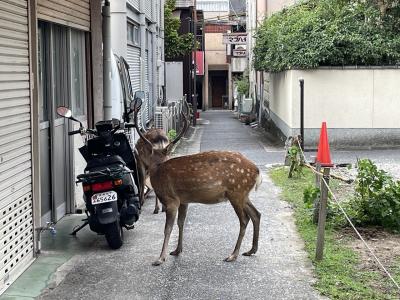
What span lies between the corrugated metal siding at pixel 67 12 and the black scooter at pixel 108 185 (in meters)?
1.38

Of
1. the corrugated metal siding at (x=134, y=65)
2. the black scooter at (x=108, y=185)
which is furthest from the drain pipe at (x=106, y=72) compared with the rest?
the corrugated metal siding at (x=134, y=65)

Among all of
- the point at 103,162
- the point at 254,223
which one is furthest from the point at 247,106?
the point at 254,223

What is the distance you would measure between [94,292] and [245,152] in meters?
11.3

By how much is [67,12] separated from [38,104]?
225 centimetres

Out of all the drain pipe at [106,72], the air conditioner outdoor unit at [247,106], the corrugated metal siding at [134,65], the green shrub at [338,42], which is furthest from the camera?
the air conditioner outdoor unit at [247,106]

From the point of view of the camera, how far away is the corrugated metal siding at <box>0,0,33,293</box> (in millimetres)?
5793

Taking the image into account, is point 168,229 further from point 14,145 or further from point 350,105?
point 350,105

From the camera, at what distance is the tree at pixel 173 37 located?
103 ft

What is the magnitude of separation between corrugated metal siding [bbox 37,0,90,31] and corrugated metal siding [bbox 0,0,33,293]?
4.28 ft

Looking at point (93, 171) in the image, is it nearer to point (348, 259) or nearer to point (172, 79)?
point (348, 259)

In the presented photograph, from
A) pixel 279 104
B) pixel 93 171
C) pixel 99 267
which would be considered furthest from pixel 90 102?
pixel 279 104

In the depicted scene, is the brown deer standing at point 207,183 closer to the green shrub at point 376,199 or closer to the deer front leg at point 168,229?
the deer front leg at point 168,229

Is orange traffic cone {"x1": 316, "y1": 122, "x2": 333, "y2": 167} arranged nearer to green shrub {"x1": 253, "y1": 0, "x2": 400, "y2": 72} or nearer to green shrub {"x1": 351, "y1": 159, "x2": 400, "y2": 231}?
green shrub {"x1": 351, "y1": 159, "x2": 400, "y2": 231}

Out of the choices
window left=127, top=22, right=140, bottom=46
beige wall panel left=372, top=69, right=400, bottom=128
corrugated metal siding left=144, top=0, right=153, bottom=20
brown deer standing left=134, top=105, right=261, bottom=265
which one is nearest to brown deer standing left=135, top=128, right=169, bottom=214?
brown deer standing left=134, top=105, right=261, bottom=265
